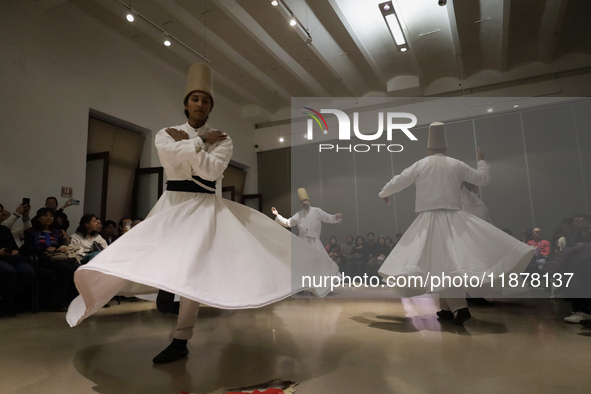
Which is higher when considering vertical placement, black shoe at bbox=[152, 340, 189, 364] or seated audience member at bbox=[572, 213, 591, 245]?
seated audience member at bbox=[572, 213, 591, 245]

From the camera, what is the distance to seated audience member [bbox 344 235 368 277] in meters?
4.77

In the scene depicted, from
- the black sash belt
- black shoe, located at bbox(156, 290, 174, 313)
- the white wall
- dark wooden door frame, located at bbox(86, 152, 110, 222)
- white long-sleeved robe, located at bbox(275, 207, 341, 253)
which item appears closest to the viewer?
the black sash belt

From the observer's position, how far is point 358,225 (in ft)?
16.1

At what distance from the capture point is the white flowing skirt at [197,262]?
4.91ft

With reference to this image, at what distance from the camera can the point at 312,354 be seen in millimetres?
1958

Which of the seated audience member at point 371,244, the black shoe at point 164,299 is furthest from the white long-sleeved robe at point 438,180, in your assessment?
the black shoe at point 164,299

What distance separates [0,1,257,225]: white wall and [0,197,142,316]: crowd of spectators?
786 millimetres

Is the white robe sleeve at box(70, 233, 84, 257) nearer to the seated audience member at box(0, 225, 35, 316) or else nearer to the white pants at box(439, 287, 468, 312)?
the seated audience member at box(0, 225, 35, 316)

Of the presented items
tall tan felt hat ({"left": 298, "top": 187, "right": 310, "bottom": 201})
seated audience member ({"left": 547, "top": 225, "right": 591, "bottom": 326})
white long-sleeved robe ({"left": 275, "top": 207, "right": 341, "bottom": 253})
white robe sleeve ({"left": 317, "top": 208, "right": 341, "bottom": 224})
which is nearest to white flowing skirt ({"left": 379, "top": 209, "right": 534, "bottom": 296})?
seated audience member ({"left": 547, "top": 225, "right": 591, "bottom": 326})

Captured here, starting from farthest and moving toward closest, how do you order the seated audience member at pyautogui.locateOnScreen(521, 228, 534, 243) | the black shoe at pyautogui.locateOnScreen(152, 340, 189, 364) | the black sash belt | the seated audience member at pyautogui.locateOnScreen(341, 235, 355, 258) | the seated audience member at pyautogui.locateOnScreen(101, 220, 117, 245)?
the seated audience member at pyautogui.locateOnScreen(101, 220, 117, 245), the seated audience member at pyautogui.locateOnScreen(341, 235, 355, 258), the seated audience member at pyautogui.locateOnScreen(521, 228, 534, 243), the black sash belt, the black shoe at pyautogui.locateOnScreen(152, 340, 189, 364)

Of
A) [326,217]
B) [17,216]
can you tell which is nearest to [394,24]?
[326,217]

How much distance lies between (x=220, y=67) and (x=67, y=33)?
9.81 feet

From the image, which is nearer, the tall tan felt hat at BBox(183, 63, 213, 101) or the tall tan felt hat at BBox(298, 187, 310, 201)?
the tall tan felt hat at BBox(183, 63, 213, 101)

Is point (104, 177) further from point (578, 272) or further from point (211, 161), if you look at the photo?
point (578, 272)
